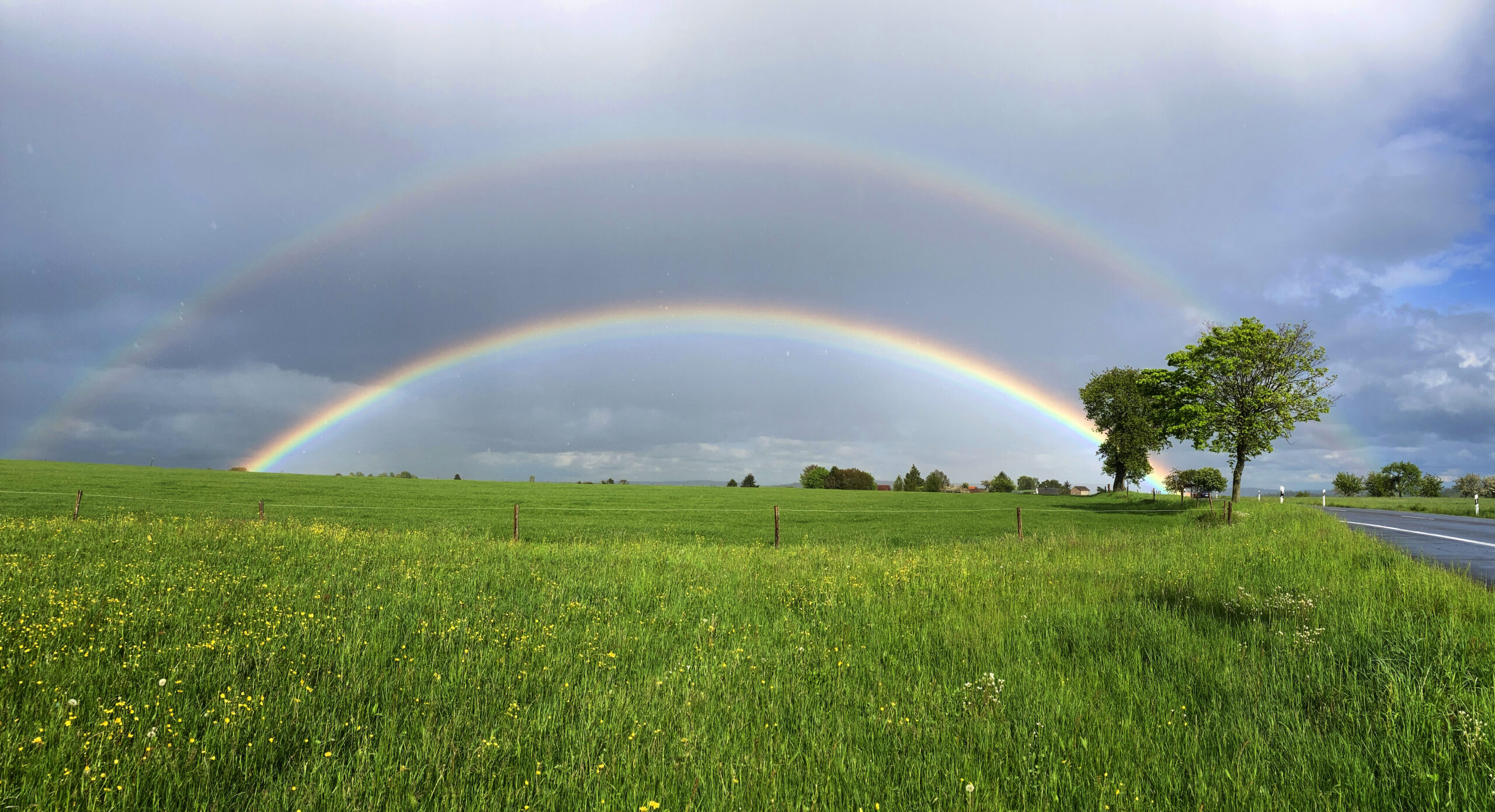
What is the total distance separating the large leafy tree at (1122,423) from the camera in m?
79.5

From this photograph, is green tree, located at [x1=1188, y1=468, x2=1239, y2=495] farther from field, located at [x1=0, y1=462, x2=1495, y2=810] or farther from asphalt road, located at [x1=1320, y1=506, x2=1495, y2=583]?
field, located at [x1=0, y1=462, x2=1495, y2=810]

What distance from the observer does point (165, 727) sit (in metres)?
5.57

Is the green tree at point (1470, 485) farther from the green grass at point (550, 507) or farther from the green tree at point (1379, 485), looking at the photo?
the green grass at point (550, 507)

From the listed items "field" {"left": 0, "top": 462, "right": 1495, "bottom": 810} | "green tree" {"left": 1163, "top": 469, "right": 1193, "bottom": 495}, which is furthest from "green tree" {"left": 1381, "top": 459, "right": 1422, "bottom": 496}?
"field" {"left": 0, "top": 462, "right": 1495, "bottom": 810}

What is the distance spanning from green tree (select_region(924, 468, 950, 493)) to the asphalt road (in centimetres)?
10734

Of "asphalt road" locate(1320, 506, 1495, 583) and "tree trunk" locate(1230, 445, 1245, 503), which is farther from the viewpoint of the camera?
"tree trunk" locate(1230, 445, 1245, 503)

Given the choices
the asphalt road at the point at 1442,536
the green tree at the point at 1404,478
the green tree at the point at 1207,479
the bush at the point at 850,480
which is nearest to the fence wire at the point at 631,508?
the asphalt road at the point at 1442,536

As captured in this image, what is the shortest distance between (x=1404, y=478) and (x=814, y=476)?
400 feet

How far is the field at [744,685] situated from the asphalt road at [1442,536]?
2396 mm

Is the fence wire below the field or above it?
below

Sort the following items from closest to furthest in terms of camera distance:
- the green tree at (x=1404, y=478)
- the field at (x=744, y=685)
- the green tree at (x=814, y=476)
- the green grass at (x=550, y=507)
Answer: the field at (x=744, y=685), the green grass at (x=550, y=507), the green tree at (x=1404, y=478), the green tree at (x=814, y=476)

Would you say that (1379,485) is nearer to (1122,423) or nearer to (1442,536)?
(1122,423)

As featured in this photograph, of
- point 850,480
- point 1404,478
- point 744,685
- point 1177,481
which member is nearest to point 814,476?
point 850,480

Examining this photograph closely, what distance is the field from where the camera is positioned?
192 inches
